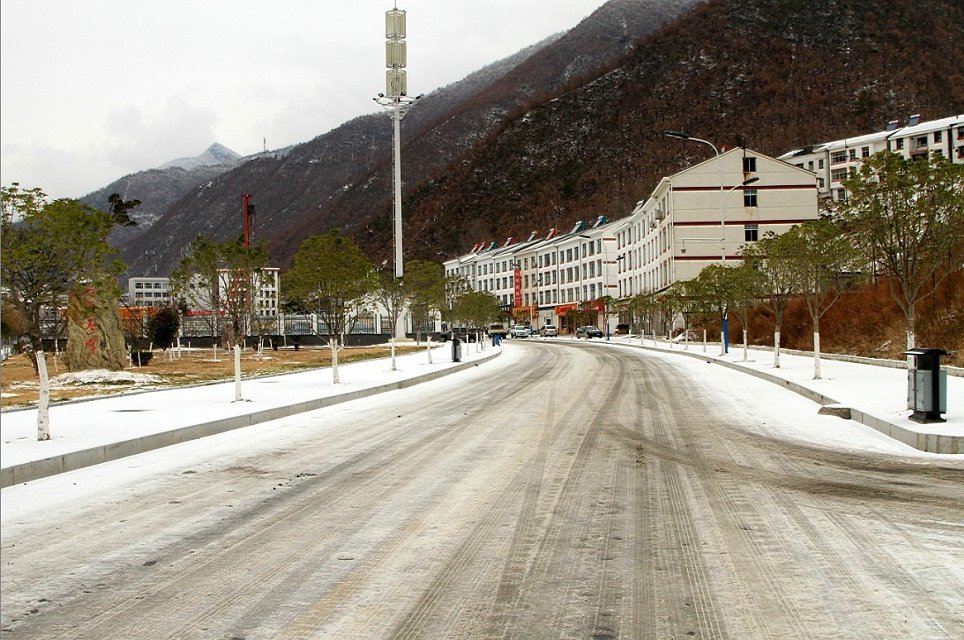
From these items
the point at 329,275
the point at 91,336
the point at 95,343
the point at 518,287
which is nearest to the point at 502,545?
the point at 329,275

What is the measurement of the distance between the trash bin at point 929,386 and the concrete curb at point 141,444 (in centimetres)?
1033

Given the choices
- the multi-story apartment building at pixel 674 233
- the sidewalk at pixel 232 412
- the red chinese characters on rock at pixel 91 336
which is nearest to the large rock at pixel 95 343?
the red chinese characters on rock at pixel 91 336

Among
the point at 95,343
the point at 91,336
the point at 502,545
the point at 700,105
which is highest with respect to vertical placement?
the point at 700,105

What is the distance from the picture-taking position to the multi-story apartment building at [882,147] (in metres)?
93.2

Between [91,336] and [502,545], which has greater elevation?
[91,336]

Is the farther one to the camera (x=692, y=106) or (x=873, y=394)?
(x=692, y=106)

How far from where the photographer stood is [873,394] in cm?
1698

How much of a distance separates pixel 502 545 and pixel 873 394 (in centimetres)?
1315

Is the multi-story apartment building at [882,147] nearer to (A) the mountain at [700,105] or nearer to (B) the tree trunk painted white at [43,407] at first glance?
(A) the mountain at [700,105]

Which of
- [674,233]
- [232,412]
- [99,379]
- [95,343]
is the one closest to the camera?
[232,412]

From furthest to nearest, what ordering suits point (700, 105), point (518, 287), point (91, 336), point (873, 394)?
point (700, 105) → point (518, 287) → point (91, 336) → point (873, 394)

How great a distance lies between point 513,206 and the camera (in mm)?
171500

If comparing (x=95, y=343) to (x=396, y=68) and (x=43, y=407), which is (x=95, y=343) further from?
(x=396, y=68)

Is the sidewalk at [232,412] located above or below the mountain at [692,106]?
below
